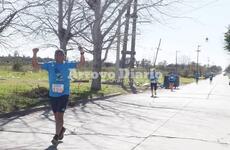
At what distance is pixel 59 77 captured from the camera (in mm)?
8656

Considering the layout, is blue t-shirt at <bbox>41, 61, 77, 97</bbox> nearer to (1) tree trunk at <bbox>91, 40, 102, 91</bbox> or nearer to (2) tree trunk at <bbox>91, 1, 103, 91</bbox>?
(2) tree trunk at <bbox>91, 1, 103, 91</bbox>

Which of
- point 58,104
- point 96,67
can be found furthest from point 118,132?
point 96,67

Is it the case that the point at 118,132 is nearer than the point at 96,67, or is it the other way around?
the point at 118,132

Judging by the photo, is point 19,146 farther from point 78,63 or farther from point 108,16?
point 108,16

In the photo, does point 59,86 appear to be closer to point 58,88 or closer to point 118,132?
point 58,88

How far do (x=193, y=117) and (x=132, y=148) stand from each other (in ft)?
20.8

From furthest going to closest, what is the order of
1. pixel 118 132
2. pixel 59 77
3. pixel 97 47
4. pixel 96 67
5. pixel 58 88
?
1. pixel 96 67
2. pixel 97 47
3. pixel 118 132
4. pixel 59 77
5. pixel 58 88

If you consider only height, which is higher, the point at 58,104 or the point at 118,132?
the point at 58,104

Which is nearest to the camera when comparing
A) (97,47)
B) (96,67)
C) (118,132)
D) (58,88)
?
(58,88)

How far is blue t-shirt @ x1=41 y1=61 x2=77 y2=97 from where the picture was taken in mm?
8555

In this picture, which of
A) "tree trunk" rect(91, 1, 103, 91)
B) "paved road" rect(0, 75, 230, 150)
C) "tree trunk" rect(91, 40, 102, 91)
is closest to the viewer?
"paved road" rect(0, 75, 230, 150)

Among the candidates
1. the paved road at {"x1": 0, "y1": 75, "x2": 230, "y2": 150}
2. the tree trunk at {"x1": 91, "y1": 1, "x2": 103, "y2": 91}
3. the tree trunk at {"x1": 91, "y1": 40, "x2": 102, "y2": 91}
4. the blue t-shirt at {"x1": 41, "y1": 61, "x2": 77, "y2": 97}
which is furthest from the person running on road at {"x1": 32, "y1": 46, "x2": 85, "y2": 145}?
the tree trunk at {"x1": 91, "y1": 40, "x2": 102, "y2": 91}

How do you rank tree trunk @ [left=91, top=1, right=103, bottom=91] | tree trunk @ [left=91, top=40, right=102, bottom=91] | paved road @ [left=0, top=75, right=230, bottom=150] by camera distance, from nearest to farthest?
paved road @ [left=0, top=75, right=230, bottom=150]
tree trunk @ [left=91, top=1, right=103, bottom=91]
tree trunk @ [left=91, top=40, right=102, bottom=91]

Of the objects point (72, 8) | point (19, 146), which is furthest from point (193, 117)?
point (72, 8)
